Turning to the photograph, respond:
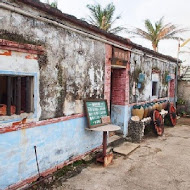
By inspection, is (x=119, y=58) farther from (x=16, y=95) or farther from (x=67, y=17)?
(x=16, y=95)

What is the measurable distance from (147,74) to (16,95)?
21.3ft

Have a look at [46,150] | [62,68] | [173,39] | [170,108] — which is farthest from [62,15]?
[173,39]

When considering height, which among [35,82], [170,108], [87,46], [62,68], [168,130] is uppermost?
[87,46]

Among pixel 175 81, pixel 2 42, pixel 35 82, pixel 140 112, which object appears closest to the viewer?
pixel 2 42

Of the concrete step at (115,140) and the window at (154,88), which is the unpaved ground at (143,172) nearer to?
the concrete step at (115,140)

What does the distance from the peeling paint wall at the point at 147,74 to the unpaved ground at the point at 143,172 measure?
Answer: 7.91 feet

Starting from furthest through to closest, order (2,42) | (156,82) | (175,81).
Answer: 1. (175,81)
2. (156,82)
3. (2,42)

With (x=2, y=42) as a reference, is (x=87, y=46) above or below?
above

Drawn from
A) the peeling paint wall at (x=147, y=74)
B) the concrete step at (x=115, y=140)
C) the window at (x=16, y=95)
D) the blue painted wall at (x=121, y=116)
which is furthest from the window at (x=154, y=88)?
the window at (x=16, y=95)

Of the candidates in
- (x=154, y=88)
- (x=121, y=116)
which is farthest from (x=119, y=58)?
(x=154, y=88)

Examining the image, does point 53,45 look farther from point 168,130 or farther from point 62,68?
point 168,130

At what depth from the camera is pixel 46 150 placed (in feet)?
13.8

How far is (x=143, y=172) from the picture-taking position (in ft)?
15.6

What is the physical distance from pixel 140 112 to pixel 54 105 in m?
4.25
